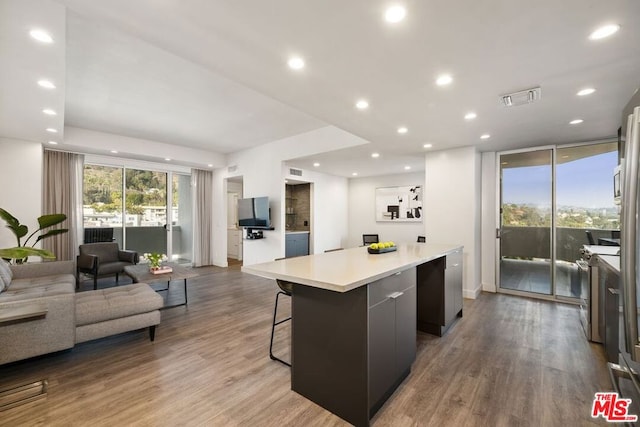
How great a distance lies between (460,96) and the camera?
2.61m

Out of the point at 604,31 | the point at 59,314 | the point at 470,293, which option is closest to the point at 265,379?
the point at 59,314

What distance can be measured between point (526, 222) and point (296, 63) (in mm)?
4560

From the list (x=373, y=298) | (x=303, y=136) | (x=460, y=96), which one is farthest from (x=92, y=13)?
(x=303, y=136)

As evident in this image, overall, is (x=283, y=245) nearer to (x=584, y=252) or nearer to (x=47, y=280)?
(x=47, y=280)

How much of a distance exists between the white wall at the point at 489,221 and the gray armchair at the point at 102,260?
623 centimetres

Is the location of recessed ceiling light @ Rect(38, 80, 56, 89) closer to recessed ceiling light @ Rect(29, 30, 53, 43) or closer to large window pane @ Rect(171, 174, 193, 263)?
recessed ceiling light @ Rect(29, 30, 53, 43)

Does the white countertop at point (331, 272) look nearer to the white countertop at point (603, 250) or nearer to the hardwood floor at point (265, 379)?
the hardwood floor at point (265, 379)

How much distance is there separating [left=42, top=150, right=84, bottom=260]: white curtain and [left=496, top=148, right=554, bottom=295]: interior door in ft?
25.8

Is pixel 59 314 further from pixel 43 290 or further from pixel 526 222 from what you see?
pixel 526 222

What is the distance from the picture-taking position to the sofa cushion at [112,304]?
2454 millimetres

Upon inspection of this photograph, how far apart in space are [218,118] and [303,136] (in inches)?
62.6

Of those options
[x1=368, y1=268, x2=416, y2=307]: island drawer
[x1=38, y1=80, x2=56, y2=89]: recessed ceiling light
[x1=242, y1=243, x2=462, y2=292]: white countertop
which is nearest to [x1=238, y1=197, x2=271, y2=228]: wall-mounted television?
[x1=38, y1=80, x2=56, y2=89]: recessed ceiling light

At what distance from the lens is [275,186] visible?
586 centimetres

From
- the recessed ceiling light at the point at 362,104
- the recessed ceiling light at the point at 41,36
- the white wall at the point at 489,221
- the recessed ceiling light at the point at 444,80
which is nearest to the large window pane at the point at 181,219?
the recessed ceiling light at the point at 41,36
